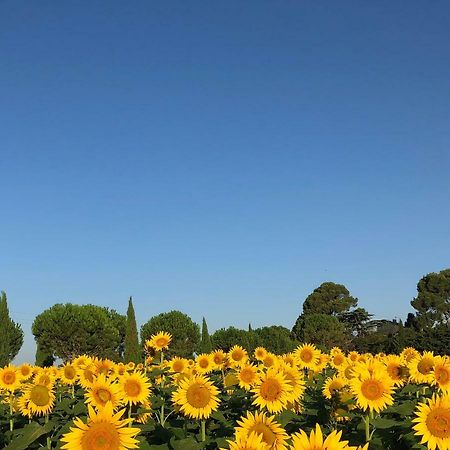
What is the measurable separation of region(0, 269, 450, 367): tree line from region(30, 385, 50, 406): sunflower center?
25.6 meters

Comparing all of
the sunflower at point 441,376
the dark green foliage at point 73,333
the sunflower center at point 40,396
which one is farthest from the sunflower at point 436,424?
the dark green foliage at point 73,333

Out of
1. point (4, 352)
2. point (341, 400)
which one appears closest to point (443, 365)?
point (341, 400)

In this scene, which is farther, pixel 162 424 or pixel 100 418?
pixel 162 424

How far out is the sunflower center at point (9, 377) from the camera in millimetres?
10703

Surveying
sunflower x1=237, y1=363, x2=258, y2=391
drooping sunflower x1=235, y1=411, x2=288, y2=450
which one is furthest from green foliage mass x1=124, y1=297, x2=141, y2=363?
drooping sunflower x1=235, y1=411, x2=288, y2=450

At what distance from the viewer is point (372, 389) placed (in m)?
6.47

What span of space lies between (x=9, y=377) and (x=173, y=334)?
33.9 meters

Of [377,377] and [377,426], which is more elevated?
[377,377]

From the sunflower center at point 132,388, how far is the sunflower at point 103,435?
332cm

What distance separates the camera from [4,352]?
35.6 meters

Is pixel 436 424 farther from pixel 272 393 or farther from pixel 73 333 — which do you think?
pixel 73 333

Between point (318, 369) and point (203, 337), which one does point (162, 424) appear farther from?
point (203, 337)

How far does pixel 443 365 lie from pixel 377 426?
2035mm

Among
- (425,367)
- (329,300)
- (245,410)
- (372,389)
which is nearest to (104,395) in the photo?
(245,410)
